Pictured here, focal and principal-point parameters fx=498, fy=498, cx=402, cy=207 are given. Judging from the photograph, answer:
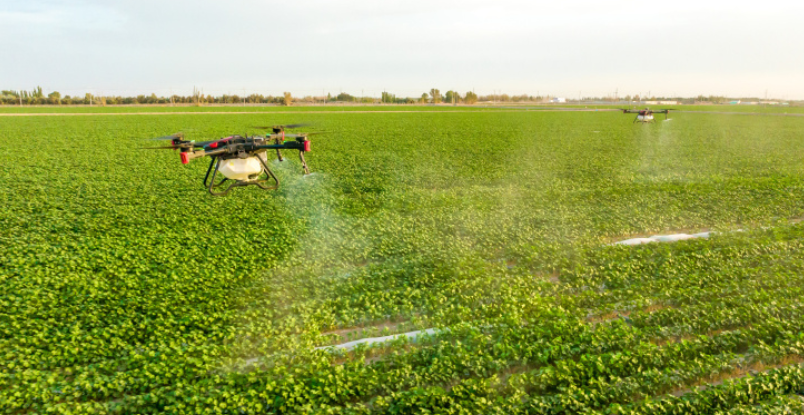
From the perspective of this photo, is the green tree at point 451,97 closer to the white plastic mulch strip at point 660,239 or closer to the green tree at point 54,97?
the green tree at point 54,97

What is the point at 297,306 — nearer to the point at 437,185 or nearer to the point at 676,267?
the point at 676,267

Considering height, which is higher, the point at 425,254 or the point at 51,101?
the point at 51,101

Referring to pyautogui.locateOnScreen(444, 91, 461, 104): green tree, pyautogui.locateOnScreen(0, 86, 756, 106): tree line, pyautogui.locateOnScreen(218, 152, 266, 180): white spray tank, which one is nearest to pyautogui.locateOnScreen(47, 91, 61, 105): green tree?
pyautogui.locateOnScreen(0, 86, 756, 106): tree line

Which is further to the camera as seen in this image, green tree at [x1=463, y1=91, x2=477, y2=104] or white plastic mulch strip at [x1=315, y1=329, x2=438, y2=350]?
green tree at [x1=463, y1=91, x2=477, y2=104]

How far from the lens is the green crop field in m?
6.53

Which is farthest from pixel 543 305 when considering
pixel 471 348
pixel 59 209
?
pixel 59 209

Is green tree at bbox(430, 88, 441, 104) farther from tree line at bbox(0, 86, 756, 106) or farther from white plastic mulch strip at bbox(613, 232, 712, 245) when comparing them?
white plastic mulch strip at bbox(613, 232, 712, 245)

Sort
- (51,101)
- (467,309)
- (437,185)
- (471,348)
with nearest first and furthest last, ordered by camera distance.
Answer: (471,348), (467,309), (437,185), (51,101)

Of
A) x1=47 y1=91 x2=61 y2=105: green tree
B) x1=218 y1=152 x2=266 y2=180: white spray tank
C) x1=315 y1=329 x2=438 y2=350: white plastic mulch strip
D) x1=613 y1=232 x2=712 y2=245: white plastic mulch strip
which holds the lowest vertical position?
x1=315 y1=329 x2=438 y2=350: white plastic mulch strip

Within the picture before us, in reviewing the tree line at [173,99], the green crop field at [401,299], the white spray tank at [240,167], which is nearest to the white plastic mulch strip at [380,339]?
the green crop field at [401,299]

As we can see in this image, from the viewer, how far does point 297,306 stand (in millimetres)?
9203

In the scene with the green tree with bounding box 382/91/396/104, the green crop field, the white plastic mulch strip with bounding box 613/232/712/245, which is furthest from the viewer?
the green tree with bounding box 382/91/396/104

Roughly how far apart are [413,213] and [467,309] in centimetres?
760

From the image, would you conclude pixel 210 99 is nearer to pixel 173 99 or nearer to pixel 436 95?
pixel 173 99
